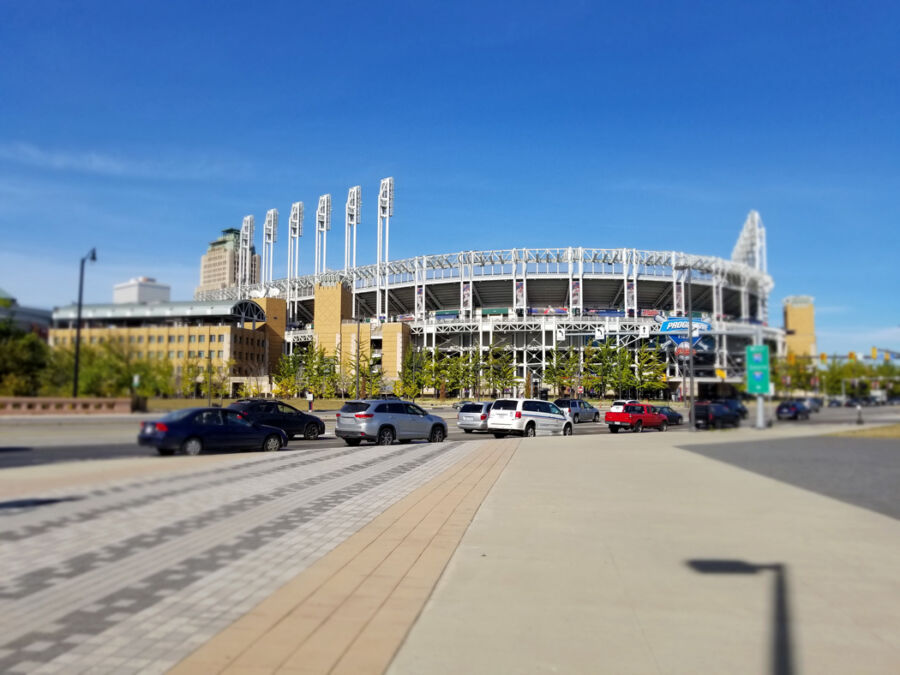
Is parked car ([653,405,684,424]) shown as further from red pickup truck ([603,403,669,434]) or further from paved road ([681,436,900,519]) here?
paved road ([681,436,900,519])

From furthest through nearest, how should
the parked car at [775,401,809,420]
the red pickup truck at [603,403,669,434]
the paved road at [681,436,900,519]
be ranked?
the red pickup truck at [603,403,669,434] < the parked car at [775,401,809,420] < the paved road at [681,436,900,519]

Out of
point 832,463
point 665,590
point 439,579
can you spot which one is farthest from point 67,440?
point 832,463

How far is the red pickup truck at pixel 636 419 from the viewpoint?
122 feet

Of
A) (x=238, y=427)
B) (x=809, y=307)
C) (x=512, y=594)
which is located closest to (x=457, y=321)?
(x=809, y=307)

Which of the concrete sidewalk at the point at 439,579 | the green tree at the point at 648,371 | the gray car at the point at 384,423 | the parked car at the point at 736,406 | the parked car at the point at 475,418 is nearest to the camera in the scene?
the concrete sidewalk at the point at 439,579

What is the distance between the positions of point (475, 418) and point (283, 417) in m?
11.7

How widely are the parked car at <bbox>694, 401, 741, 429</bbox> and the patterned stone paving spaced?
19.5 metres

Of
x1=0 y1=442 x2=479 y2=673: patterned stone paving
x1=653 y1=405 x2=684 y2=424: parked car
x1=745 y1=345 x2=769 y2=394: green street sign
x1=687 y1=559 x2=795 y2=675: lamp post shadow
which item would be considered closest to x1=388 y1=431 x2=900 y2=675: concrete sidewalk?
x1=687 y1=559 x2=795 y2=675: lamp post shadow

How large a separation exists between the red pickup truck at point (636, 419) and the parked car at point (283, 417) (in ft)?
58.1

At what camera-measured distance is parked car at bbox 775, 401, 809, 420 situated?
88.2 feet

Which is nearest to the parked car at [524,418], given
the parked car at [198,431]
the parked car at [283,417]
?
the parked car at [283,417]

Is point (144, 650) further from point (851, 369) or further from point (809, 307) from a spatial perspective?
point (809, 307)

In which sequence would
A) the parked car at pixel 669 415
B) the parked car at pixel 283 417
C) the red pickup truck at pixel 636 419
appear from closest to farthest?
1. the parked car at pixel 283 417
2. the red pickup truck at pixel 636 419
3. the parked car at pixel 669 415

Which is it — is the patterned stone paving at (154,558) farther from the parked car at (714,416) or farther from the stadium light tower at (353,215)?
the stadium light tower at (353,215)
